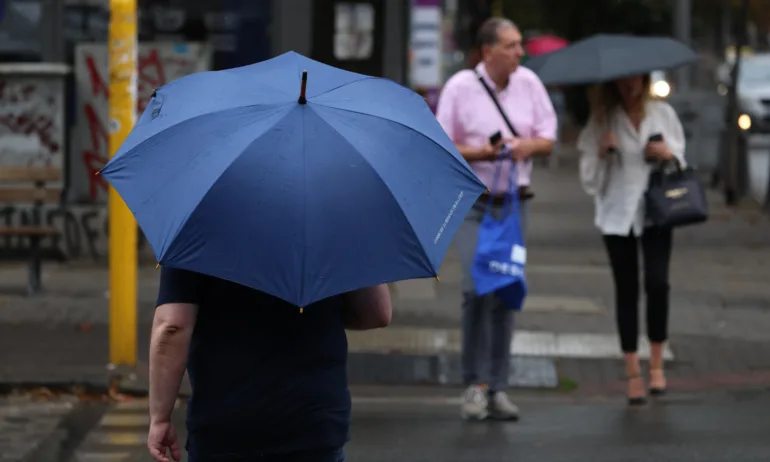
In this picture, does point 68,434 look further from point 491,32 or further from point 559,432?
point 491,32

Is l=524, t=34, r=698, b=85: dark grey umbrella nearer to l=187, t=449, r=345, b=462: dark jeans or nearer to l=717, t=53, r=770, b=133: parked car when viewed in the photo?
l=187, t=449, r=345, b=462: dark jeans

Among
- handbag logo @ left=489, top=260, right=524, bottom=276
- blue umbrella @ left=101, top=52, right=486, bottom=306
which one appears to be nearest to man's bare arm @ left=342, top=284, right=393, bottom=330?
blue umbrella @ left=101, top=52, right=486, bottom=306

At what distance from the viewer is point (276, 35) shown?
50.4 ft

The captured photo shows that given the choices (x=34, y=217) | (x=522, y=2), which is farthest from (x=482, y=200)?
(x=522, y=2)

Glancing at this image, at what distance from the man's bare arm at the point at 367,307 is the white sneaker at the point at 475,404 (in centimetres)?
374

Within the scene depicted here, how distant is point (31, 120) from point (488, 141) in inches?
264

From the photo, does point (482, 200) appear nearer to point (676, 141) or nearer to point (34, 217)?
point (676, 141)

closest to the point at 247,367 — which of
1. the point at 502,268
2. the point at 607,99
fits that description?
the point at 502,268

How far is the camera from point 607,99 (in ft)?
26.5

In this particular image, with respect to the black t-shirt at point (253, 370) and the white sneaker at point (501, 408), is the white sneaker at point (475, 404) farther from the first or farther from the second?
the black t-shirt at point (253, 370)

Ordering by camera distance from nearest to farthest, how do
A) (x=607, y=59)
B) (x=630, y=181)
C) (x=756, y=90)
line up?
(x=607, y=59), (x=630, y=181), (x=756, y=90)

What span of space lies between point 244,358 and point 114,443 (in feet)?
11.9

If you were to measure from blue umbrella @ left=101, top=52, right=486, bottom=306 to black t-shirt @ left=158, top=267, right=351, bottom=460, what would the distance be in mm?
223

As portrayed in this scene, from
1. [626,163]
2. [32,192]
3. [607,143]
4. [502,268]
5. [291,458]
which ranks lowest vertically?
[32,192]
